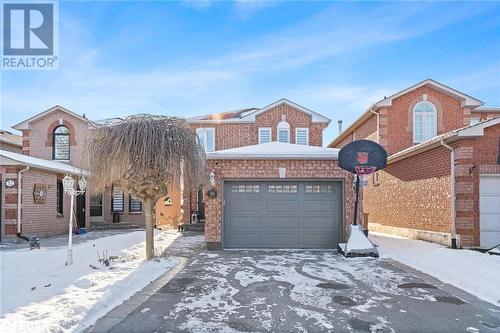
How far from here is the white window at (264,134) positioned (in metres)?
19.4

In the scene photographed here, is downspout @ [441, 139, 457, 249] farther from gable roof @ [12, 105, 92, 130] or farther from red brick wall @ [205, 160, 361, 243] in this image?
gable roof @ [12, 105, 92, 130]

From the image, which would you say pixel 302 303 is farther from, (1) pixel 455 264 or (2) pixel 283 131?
(2) pixel 283 131

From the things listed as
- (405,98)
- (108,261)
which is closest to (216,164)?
(108,261)

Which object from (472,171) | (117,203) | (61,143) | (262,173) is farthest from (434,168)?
(61,143)

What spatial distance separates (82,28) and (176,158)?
13.8 ft

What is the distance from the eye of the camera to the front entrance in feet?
37.3

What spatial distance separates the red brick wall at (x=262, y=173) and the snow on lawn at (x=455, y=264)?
6.36 ft

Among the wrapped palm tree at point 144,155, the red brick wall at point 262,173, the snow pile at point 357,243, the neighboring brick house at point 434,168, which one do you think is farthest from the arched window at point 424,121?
the wrapped palm tree at point 144,155

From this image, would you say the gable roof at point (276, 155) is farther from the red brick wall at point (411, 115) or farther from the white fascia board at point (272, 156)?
the red brick wall at point (411, 115)

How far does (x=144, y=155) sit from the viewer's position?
→ 857 cm

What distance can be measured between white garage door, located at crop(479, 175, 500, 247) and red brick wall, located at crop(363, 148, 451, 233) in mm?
870

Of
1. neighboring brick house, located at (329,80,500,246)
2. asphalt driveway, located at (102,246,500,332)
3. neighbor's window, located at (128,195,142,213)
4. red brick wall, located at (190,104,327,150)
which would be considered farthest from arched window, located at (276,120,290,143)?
asphalt driveway, located at (102,246,500,332)

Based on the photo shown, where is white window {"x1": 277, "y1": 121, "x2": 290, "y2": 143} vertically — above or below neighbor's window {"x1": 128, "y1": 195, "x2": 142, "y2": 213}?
above

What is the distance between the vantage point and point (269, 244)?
448 inches
